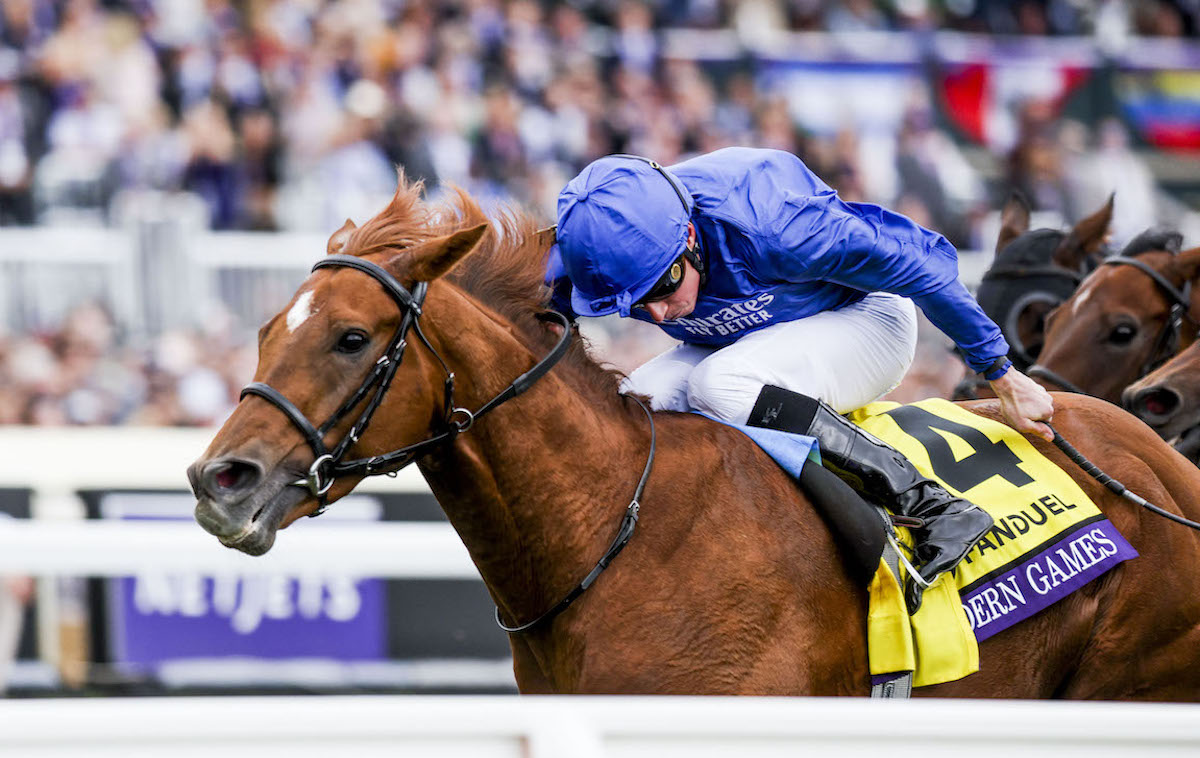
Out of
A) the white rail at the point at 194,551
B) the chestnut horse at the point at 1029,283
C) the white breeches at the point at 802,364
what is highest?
the white breeches at the point at 802,364

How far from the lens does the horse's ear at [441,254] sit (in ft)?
9.18

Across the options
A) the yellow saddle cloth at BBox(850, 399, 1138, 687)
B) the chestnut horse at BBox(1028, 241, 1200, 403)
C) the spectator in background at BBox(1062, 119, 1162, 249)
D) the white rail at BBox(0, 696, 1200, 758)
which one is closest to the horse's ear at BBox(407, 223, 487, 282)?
the white rail at BBox(0, 696, 1200, 758)

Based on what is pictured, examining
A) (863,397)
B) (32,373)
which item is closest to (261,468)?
(863,397)

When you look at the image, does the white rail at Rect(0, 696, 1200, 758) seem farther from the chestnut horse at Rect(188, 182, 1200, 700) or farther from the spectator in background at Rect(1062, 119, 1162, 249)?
the spectator in background at Rect(1062, 119, 1162, 249)

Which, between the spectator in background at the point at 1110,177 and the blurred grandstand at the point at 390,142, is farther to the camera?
the spectator in background at the point at 1110,177

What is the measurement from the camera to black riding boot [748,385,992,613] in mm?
3135

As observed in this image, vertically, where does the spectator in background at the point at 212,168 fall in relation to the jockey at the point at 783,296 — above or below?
below

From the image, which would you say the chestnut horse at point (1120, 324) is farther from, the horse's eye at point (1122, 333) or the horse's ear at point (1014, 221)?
the horse's ear at point (1014, 221)

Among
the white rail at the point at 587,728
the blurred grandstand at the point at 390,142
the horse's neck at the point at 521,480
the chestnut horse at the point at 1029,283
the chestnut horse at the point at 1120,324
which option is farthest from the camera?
the blurred grandstand at the point at 390,142

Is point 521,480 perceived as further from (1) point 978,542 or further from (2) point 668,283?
(1) point 978,542

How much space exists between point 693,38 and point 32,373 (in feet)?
22.3

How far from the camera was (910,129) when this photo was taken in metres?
12.1

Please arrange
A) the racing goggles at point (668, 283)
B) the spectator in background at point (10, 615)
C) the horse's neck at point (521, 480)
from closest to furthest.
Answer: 1. the horse's neck at point (521, 480)
2. the racing goggles at point (668, 283)
3. the spectator in background at point (10, 615)

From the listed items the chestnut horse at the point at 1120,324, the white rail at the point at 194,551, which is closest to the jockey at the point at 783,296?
the chestnut horse at the point at 1120,324
